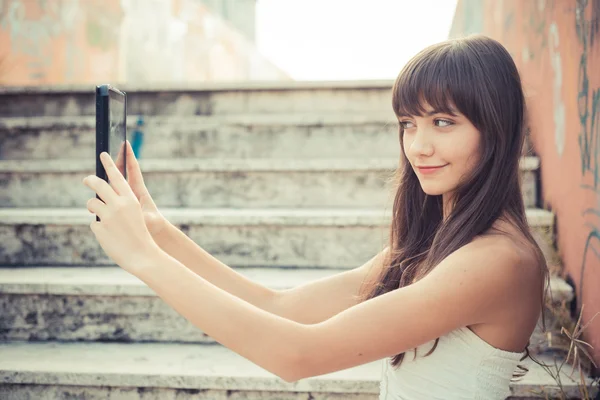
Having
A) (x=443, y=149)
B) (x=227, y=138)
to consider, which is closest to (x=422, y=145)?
(x=443, y=149)

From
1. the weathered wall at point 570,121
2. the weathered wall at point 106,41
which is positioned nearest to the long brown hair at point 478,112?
the weathered wall at point 570,121

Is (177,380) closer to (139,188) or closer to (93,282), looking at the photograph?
(93,282)

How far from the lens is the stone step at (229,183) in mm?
1915

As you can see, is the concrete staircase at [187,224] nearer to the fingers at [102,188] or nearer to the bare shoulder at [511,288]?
the bare shoulder at [511,288]

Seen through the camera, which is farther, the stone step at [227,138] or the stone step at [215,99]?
the stone step at [215,99]

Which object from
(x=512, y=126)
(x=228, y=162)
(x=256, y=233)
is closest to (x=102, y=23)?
(x=228, y=162)

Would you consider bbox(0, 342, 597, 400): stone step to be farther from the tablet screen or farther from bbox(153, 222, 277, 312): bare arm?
the tablet screen

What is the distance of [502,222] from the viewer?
0.89 meters

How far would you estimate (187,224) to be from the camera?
1717 mm

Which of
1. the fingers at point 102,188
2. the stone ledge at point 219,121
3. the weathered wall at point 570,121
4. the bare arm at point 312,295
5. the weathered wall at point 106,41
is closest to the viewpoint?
the fingers at point 102,188

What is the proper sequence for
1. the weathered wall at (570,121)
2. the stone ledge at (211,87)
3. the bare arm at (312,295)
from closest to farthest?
the bare arm at (312,295) < the weathered wall at (570,121) < the stone ledge at (211,87)

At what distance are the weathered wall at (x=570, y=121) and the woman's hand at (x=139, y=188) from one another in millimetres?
664

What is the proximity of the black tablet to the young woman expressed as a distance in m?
0.03

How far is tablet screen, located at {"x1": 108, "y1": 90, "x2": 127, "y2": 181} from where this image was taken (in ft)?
2.62
